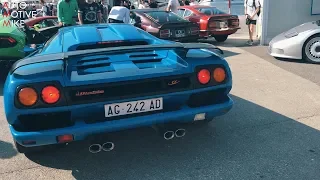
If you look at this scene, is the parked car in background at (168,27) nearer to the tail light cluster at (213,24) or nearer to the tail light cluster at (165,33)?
the tail light cluster at (165,33)

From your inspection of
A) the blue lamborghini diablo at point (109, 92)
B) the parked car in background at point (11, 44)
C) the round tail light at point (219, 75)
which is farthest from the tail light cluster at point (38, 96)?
the parked car in background at point (11, 44)

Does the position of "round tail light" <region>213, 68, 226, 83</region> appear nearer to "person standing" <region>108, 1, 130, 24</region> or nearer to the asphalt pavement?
the asphalt pavement

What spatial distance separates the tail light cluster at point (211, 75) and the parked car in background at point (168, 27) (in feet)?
18.2

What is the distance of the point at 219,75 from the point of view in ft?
9.88

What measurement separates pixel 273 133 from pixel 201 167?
1.12 meters

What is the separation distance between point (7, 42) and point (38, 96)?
4098 mm

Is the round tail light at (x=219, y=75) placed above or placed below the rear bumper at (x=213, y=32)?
above

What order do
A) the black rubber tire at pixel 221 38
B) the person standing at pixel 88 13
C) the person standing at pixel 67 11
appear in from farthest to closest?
the black rubber tire at pixel 221 38, the person standing at pixel 88 13, the person standing at pixel 67 11

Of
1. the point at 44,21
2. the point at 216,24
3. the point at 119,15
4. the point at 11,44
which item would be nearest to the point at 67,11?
the point at 119,15

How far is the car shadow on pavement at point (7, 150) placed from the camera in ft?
10.9

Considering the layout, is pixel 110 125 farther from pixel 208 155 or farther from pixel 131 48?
pixel 208 155

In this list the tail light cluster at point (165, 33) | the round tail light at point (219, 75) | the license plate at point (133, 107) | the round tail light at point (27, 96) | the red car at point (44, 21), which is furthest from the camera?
the red car at point (44, 21)

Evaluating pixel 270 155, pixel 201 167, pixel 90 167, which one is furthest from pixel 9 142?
pixel 270 155

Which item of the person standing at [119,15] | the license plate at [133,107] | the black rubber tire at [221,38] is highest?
the person standing at [119,15]
